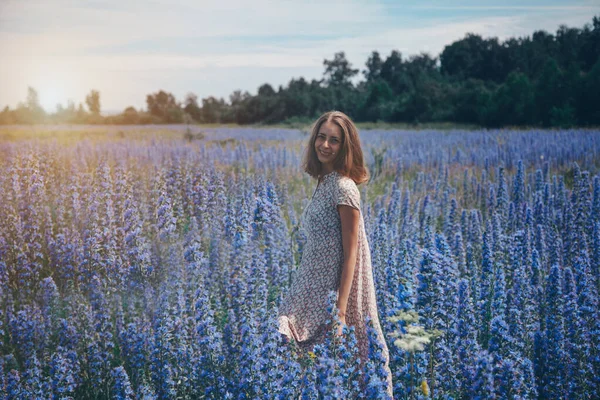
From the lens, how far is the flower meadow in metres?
1.96

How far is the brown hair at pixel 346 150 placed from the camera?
2406 millimetres

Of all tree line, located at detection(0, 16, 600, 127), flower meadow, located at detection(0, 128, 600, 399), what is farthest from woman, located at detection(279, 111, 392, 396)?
tree line, located at detection(0, 16, 600, 127)

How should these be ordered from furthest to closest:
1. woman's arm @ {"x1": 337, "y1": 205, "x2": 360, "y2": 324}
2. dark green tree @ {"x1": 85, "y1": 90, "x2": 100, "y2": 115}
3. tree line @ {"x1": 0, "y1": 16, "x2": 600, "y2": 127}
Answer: tree line @ {"x1": 0, "y1": 16, "x2": 600, "y2": 127} < dark green tree @ {"x1": 85, "y1": 90, "x2": 100, "y2": 115} < woman's arm @ {"x1": 337, "y1": 205, "x2": 360, "y2": 324}

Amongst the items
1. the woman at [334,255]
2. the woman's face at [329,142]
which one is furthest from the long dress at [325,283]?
the woman's face at [329,142]

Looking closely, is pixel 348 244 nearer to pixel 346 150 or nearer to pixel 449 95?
pixel 346 150

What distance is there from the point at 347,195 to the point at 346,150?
0.27m

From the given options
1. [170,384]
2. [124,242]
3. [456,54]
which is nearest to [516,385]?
[170,384]

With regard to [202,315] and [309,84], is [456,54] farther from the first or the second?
[202,315]

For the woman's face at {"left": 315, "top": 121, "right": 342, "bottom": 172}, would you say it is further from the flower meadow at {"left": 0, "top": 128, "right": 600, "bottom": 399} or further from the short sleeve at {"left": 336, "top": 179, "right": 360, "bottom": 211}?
the flower meadow at {"left": 0, "top": 128, "right": 600, "bottom": 399}

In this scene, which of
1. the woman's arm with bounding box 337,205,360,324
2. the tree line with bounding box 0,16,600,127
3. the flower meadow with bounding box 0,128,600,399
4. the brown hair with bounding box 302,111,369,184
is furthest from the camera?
the tree line with bounding box 0,16,600,127

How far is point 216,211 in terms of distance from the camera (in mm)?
4242

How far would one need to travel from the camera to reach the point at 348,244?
225 cm

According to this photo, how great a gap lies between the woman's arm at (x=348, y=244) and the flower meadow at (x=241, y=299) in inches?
9.2

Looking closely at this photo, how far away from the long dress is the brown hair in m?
0.07
